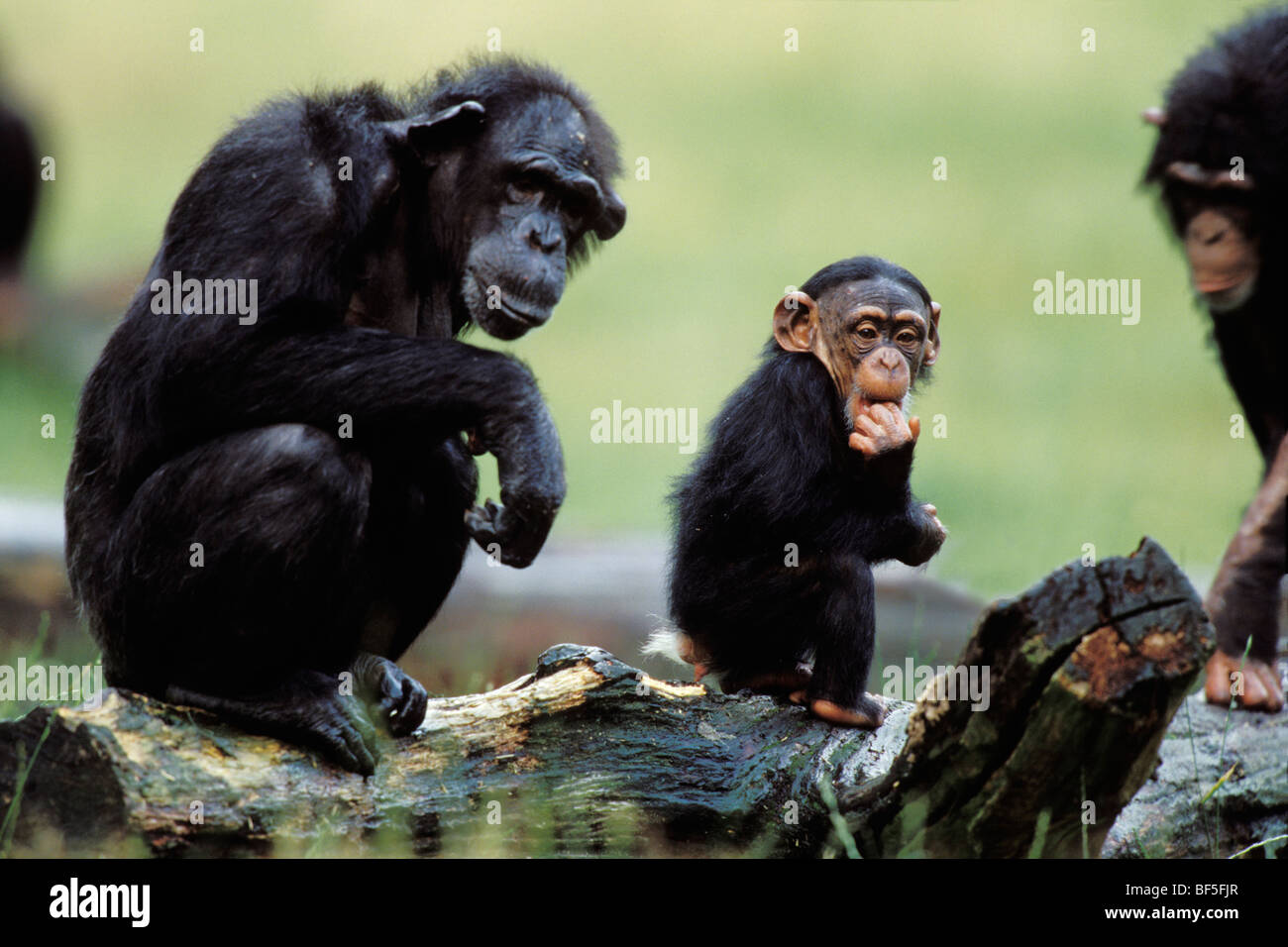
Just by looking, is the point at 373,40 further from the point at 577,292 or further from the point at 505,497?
the point at 505,497

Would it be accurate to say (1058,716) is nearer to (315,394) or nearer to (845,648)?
(845,648)

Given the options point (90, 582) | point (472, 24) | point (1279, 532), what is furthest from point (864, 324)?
point (472, 24)

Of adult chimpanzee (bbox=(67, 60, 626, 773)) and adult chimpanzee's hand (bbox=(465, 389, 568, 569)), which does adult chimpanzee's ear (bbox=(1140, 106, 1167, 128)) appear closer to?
adult chimpanzee (bbox=(67, 60, 626, 773))

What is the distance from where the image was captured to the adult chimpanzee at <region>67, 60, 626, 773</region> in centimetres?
406

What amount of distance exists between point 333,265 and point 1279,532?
4025mm

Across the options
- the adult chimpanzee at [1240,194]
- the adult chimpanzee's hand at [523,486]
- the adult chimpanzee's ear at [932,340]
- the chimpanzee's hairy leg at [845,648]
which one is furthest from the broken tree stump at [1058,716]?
the adult chimpanzee at [1240,194]

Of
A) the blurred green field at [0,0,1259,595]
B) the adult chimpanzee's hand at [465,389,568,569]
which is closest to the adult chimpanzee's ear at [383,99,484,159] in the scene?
the adult chimpanzee's hand at [465,389,568,569]

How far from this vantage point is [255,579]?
159 inches

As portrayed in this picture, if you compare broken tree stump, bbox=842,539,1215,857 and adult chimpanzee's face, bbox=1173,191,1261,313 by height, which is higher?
adult chimpanzee's face, bbox=1173,191,1261,313

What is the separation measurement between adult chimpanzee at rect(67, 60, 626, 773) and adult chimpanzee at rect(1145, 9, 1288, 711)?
3.19m

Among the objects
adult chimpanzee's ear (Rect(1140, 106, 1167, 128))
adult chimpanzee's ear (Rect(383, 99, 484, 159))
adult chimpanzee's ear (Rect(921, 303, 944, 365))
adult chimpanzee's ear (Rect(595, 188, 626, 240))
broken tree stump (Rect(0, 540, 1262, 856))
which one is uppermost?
adult chimpanzee's ear (Rect(1140, 106, 1167, 128))

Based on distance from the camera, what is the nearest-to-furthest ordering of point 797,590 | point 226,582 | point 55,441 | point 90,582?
point 226,582 < point 90,582 < point 797,590 < point 55,441

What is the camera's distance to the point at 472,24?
1656 centimetres

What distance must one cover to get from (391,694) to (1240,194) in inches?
175
